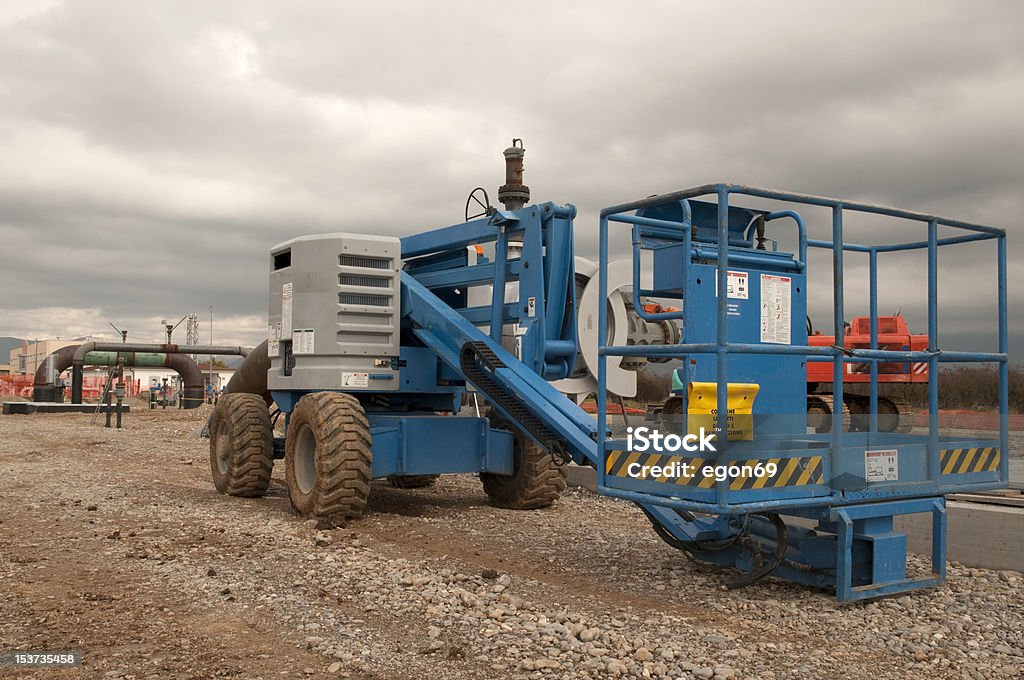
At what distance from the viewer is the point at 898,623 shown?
545 centimetres

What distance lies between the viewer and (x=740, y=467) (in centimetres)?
525

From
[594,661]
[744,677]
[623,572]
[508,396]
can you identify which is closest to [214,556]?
[508,396]

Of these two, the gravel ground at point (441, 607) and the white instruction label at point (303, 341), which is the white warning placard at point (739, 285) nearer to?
the gravel ground at point (441, 607)

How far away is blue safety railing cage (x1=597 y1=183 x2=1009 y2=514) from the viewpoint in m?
5.22

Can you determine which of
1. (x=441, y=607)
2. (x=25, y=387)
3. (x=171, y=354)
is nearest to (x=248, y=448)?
(x=441, y=607)

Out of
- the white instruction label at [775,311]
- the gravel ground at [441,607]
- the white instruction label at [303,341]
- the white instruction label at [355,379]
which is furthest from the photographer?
the white instruction label at [303,341]

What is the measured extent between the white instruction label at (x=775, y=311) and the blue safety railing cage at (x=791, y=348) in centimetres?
15

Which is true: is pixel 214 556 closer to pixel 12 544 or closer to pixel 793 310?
pixel 12 544

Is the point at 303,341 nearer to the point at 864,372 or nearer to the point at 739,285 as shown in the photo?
the point at 739,285

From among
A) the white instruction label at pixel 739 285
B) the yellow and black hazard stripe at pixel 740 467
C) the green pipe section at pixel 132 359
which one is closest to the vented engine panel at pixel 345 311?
the yellow and black hazard stripe at pixel 740 467

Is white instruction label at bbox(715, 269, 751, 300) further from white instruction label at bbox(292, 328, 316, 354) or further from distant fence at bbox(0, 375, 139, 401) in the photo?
distant fence at bbox(0, 375, 139, 401)

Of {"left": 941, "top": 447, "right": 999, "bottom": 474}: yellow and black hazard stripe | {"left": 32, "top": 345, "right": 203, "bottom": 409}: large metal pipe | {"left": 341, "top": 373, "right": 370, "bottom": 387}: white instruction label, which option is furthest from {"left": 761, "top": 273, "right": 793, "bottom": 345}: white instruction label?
{"left": 32, "top": 345, "right": 203, "bottom": 409}: large metal pipe

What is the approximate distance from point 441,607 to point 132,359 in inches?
1237

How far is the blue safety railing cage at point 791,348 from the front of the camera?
5223mm
